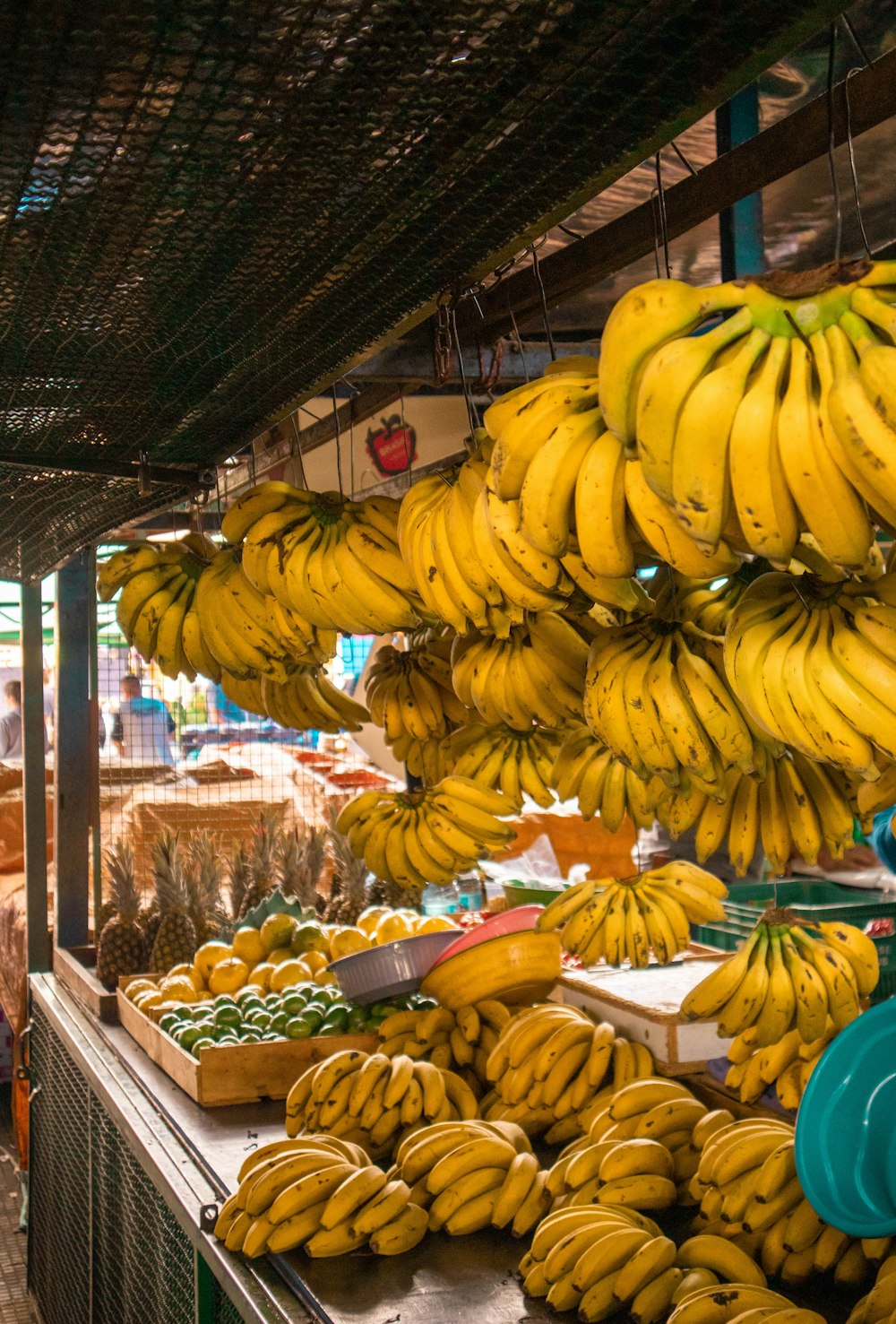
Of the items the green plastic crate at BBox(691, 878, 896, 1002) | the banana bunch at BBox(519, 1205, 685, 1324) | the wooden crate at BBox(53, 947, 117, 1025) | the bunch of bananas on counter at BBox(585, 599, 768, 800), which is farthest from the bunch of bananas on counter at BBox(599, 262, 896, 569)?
the wooden crate at BBox(53, 947, 117, 1025)

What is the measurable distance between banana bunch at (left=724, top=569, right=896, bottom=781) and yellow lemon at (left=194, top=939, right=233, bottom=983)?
9.36ft

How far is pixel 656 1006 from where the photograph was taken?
304 cm

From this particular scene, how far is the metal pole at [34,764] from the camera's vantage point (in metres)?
5.03

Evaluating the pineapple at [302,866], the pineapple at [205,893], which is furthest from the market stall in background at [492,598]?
the pineapple at [302,866]

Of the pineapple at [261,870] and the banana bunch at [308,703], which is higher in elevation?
the banana bunch at [308,703]

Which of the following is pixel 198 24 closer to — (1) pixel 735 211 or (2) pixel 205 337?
(2) pixel 205 337

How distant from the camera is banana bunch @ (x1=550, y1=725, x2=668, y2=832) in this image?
222cm

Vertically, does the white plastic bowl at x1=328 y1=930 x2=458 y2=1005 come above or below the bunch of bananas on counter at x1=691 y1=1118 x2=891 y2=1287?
above

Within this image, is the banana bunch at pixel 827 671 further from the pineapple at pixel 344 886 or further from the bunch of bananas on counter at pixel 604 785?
the pineapple at pixel 344 886

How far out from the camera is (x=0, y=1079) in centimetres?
607

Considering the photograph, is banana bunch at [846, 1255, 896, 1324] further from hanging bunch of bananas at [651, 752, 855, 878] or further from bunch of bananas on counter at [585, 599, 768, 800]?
bunch of bananas on counter at [585, 599, 768, 800]

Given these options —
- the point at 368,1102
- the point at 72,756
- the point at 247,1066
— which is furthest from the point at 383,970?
the point at 72,756

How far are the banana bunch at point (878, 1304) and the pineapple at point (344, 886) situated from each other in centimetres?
287

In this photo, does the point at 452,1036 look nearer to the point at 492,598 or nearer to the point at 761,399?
the point at 492,598
